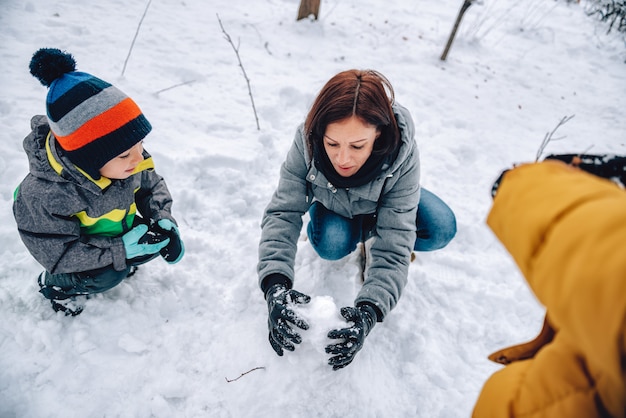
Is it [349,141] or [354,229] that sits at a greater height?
[349,141]

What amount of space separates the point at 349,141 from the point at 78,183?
3.85 ft

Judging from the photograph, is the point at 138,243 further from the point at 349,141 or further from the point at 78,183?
the point at 349,141

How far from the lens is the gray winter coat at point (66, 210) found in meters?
1.36

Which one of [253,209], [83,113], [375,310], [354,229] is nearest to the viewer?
[83,113]

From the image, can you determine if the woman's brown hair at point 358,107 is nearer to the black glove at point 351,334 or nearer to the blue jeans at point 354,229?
the blue jeans at point 354,229

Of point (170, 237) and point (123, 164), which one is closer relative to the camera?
point (123, 164)

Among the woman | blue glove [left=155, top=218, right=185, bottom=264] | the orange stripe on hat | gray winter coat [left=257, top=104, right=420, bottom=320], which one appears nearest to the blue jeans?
the woman

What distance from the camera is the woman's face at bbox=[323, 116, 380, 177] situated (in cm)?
146

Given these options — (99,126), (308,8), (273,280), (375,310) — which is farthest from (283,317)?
(308,8)

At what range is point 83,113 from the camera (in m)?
1.31

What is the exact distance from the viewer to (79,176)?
1.39m

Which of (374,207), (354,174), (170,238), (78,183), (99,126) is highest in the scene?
(99,126)

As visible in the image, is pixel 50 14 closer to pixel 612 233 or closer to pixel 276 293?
pixel 276 293

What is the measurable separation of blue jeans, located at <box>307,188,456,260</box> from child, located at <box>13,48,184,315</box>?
2.87ft
